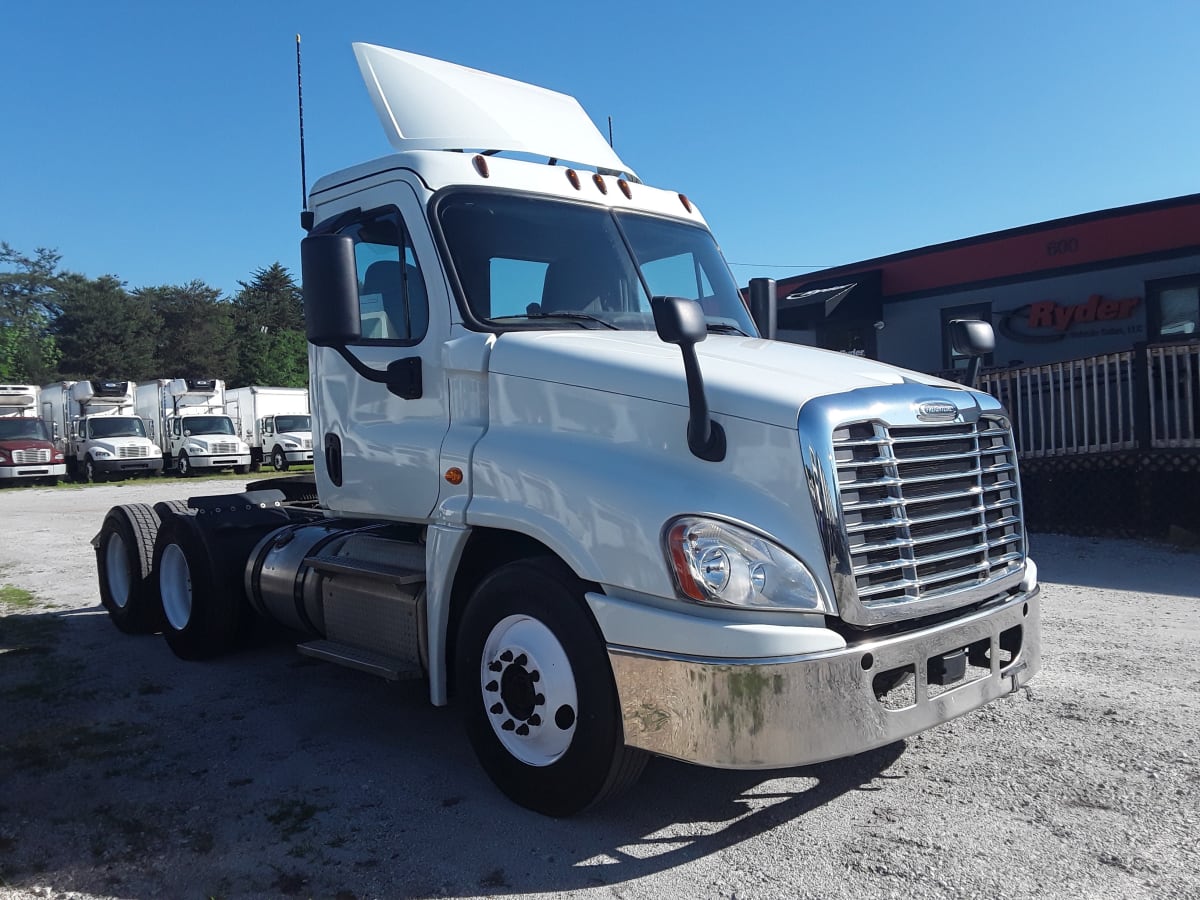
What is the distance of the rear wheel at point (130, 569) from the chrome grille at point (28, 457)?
955 inches

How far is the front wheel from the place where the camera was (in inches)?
138

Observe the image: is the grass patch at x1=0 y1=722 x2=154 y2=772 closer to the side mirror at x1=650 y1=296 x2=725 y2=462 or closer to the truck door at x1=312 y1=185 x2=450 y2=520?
the truck door at x1=312 y1=185 x2=450 y2=520

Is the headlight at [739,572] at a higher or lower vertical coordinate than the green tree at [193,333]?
lower

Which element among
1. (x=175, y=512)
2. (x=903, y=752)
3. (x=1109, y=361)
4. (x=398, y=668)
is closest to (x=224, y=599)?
(x=175, y=512)

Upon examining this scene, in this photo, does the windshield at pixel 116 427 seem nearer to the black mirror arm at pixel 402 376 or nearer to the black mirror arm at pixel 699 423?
the black mirror arm at pixel 402 376

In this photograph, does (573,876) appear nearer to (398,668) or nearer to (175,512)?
(398,668)

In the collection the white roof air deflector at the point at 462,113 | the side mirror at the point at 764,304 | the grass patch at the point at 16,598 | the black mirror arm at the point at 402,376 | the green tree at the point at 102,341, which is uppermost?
the green tree at the point at 102,341

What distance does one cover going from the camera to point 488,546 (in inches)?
163

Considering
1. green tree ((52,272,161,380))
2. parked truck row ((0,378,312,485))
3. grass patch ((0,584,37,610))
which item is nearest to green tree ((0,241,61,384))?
green tree ((52,272,161,380))

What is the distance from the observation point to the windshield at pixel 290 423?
32.6 metres

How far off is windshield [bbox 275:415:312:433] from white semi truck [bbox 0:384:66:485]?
6457 mm

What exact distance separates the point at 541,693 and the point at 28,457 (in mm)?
29930

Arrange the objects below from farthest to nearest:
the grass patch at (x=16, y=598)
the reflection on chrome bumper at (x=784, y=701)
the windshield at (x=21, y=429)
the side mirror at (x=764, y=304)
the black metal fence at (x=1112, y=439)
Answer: the windshield at (x=21, y=429) → the black metal fence at (x=1112, y=439) → the grass patch at (x=16, y=598) → the side mirror at (x=764, y=304) → the reflection on chrome bumper at (x=784, y=701)

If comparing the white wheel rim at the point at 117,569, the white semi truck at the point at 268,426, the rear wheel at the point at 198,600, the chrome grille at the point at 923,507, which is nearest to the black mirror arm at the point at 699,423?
the chrome grille at the point at 923,507
